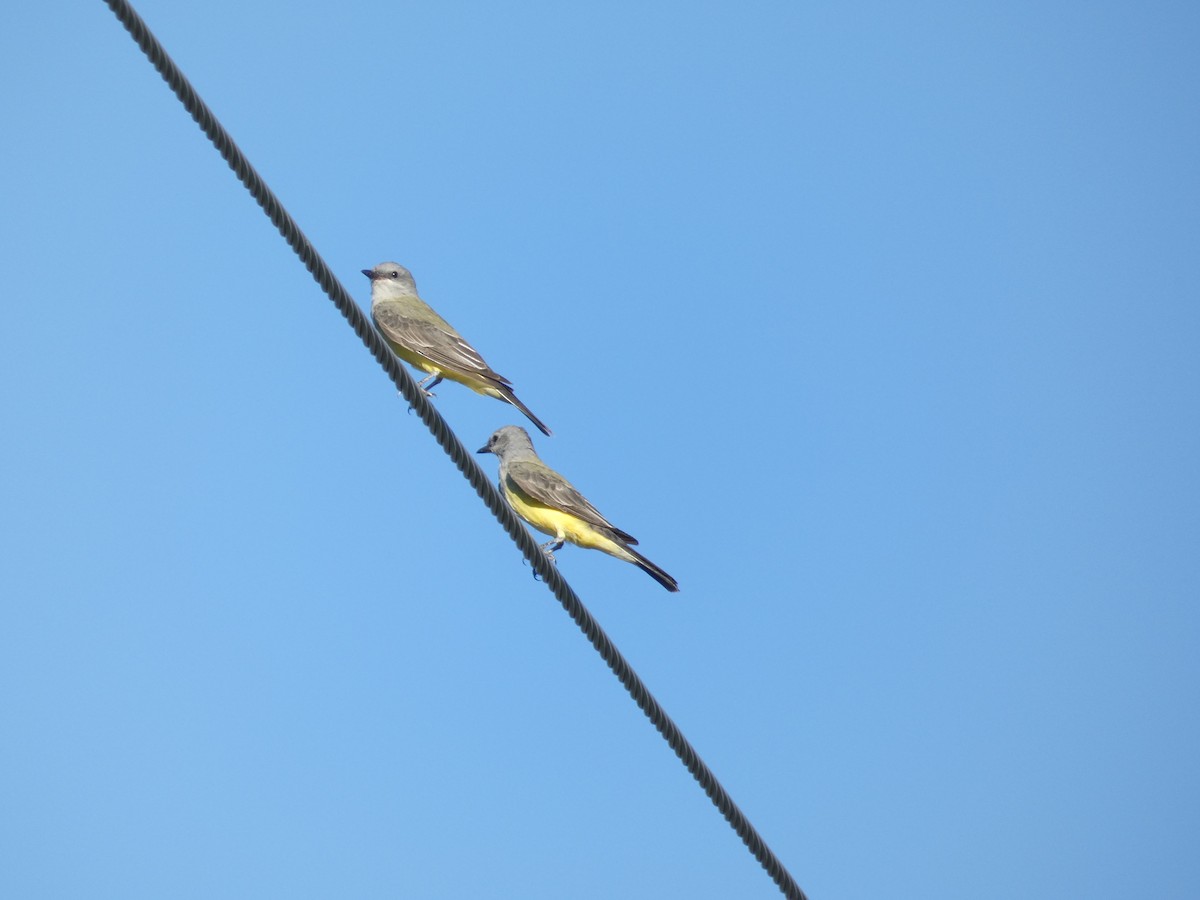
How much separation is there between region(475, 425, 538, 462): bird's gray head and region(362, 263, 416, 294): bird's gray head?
1.81 meters

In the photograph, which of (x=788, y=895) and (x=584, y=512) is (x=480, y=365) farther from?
(x=788, y=895)

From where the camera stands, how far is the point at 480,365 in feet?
35.8

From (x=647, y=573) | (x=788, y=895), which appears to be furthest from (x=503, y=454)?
(x=788, y=895)

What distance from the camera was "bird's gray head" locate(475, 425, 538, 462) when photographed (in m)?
12.3

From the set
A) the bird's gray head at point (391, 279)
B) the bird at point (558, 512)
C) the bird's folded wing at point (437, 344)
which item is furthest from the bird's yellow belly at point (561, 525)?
the bird's gray head at point (391, 279)

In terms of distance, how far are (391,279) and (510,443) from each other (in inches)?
87.6

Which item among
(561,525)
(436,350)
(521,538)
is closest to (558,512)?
(561,525)

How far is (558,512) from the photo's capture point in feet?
35.2

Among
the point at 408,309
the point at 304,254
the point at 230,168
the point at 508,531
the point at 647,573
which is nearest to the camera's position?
the point at 230,168

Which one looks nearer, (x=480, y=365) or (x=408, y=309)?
(x=480, y=365)

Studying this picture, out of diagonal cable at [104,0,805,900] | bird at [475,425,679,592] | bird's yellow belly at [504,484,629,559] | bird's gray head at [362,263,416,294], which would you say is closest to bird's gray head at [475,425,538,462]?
bird at [475,425,679,592]

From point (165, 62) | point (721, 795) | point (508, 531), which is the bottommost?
point (721, 795)

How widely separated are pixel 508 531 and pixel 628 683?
103cm

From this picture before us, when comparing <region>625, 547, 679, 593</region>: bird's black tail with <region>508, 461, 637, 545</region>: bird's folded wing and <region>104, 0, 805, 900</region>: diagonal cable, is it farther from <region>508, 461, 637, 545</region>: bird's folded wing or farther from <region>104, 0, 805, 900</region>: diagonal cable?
<region>104, 0, 805, 900</region>: diagonal cable
